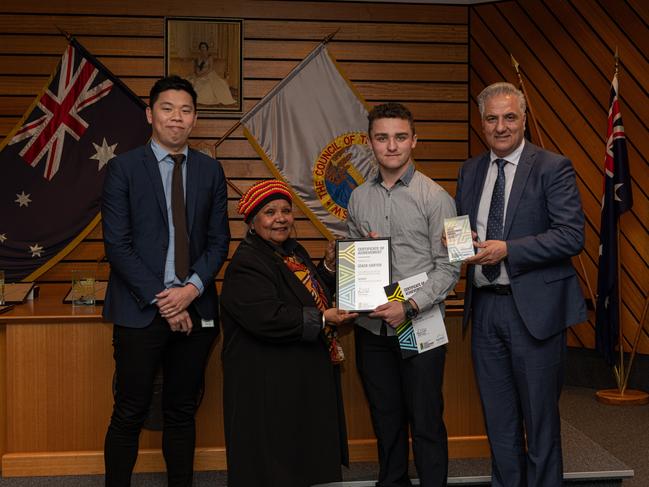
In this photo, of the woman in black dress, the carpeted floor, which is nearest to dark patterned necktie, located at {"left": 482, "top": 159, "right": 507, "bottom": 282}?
the woman in black dress

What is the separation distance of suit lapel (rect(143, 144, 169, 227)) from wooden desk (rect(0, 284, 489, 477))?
3.01ft

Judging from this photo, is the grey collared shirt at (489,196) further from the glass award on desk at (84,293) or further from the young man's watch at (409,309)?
the glass award on desk at (84,293)

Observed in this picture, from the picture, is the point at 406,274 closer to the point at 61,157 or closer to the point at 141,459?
the point at 141,459

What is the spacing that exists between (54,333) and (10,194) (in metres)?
2.57

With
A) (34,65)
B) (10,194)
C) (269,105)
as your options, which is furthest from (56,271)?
(269,105)

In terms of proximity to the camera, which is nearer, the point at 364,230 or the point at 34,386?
the point at 364,230

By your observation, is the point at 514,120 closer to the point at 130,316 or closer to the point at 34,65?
the point at 130,316

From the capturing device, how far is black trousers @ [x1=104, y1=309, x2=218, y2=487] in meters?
2.82

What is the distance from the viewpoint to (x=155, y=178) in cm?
285

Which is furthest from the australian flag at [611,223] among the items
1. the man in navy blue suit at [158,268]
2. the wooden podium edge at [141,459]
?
the man in navy blue suit at [158,268]

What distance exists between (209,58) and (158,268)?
11.1 ft

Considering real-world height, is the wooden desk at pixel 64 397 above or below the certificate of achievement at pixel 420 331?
below

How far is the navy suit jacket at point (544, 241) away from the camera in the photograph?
8.58ft

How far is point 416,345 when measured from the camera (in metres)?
2.75
